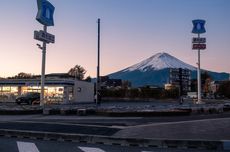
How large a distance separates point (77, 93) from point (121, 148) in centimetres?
5326

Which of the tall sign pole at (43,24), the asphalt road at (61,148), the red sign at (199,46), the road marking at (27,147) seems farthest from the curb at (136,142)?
the red sign at (199,46)

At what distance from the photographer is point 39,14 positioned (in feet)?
116

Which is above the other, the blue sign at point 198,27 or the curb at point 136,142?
the blue sign at point 198,27

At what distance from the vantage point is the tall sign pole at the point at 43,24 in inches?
1387

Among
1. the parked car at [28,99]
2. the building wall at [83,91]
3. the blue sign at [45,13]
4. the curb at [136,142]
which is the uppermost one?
the blue sign at [45,13]

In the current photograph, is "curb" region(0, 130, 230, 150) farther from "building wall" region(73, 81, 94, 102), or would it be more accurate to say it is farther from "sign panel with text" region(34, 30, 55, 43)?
"building wall" region(73, 81, 94, 102)

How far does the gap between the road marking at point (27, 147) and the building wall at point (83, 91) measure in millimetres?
50930

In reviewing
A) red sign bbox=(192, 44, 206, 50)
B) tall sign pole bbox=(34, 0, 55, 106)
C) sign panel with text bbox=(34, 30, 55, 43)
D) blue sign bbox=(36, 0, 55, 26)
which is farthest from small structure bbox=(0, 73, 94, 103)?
blue sign bbox=(36, 0, 55, 26)

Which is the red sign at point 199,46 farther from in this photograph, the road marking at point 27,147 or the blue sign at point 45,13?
the road marking at point 27,147

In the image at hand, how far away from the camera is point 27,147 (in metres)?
12.2

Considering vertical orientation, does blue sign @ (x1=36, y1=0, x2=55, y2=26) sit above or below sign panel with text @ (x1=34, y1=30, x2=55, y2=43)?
above

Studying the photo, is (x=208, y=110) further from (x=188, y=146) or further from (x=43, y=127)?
(x=188, y=146)

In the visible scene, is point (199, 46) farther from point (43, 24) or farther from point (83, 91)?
point (83, 91)

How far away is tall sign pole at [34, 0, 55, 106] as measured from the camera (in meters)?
35.2
